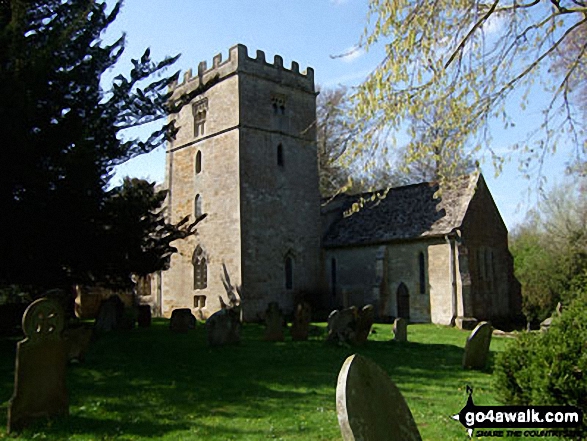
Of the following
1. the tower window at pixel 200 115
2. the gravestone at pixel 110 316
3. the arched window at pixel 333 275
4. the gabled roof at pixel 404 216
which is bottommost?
the gravestone at pixel 110 316

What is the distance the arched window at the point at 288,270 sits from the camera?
26453 mm

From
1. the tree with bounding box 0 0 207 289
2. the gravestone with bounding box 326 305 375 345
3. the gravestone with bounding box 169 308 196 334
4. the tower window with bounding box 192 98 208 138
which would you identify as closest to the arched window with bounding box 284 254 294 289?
the tower window with bounding box 192 98 208 138

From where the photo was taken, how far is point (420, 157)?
310 inches

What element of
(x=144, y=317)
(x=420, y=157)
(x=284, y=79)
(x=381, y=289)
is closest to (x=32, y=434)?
(x=420, y=157)

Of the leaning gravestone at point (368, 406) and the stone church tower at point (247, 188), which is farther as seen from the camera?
the stone church tower at point (247, 188)

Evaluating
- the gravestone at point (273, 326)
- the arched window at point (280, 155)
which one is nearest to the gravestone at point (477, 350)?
the gravestone at point (273, 326)

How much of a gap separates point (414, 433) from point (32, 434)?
4563 millimetres

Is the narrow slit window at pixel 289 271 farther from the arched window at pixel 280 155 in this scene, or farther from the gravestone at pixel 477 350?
the gravestone at pixel 477 350

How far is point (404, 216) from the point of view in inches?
1017

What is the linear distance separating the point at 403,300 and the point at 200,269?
9959 millimetres

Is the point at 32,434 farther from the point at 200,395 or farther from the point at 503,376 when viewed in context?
the point at 503,376

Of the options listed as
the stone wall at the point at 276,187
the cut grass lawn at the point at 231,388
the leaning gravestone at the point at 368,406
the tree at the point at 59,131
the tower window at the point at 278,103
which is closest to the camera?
the leaning gravestone at the point at 368,406

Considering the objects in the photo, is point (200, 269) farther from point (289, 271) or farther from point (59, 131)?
point (59, 131)

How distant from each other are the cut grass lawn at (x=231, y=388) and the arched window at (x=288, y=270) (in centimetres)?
1110
